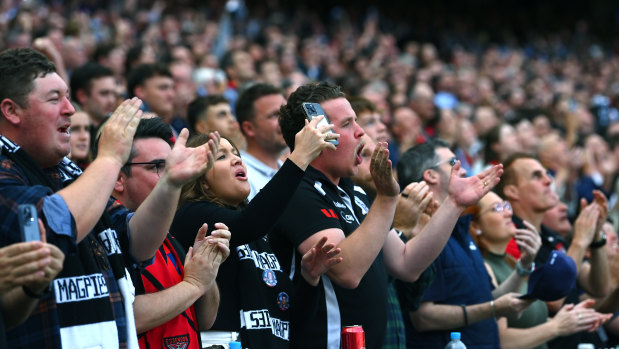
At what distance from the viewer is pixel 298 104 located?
405 centimetres

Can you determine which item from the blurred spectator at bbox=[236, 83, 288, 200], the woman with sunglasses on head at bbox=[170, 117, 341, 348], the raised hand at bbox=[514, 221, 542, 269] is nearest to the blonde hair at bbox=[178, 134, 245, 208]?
the woman with sunglasses on head at bbox=[170, 117, 341, 348]

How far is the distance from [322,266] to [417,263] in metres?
0.76

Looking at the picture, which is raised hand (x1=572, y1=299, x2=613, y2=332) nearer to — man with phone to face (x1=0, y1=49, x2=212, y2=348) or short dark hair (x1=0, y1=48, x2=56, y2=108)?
man with phone to face (x1=0, y1=49, x2=212, y2=348)

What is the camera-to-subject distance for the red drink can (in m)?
3.47

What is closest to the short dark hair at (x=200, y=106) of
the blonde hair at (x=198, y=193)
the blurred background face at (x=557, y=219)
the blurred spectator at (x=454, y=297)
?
the blurred spectator at (x=454, y=297)

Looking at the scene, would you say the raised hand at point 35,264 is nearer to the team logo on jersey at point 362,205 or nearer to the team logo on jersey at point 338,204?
the team logo on jersey at point 338,204

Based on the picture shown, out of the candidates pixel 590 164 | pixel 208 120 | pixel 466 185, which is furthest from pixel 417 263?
pixel 590 164

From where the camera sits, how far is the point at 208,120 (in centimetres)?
641

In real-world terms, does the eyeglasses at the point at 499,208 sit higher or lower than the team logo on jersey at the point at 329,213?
higher

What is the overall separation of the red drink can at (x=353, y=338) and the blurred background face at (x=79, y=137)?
2.37 metres

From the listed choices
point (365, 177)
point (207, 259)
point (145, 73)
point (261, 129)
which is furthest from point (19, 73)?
point (145, 73)

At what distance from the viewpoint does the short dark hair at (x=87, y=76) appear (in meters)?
6.50

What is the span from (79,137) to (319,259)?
222cm

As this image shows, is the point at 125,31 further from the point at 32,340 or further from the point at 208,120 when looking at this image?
the point at 32,340
